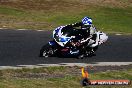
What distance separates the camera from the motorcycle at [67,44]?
18.1 meters

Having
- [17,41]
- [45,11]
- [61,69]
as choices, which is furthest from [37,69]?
[45,11]

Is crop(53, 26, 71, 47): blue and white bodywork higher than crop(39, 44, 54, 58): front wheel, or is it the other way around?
crop(53, 26, 71, 47): blue and white bodywork

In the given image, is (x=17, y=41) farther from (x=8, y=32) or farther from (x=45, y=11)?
(x=45, y=11)

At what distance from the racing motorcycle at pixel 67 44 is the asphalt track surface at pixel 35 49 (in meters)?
0.34

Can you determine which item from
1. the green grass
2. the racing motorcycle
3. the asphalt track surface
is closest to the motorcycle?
the racing motorcycle

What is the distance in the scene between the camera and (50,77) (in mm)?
13703

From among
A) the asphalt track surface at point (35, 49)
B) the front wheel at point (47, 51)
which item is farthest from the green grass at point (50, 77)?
the front wheel at point (47, 51)

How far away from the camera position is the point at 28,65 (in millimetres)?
16000

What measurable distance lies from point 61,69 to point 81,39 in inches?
136

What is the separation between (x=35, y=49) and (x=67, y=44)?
1.89 m

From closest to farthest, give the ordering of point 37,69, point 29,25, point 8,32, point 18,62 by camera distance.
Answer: point 37,69 < point 18,62 < point 8,32 < point 29,25

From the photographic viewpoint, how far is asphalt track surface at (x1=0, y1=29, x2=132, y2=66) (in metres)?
17.2

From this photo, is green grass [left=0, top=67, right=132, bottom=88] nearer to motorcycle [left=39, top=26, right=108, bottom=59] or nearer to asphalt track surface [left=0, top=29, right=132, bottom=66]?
asphalt track surface [left=0, top=29, right=132, bottom=66]

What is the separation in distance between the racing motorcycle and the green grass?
2.42m
